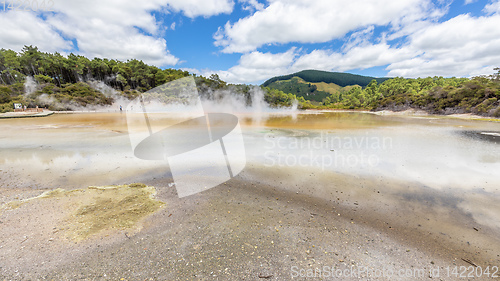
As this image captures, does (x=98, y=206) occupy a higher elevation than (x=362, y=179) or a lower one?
higher

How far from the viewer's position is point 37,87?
50.6 meters

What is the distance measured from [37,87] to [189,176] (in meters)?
72.0

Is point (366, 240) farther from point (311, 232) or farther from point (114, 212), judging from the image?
point (114, 212)

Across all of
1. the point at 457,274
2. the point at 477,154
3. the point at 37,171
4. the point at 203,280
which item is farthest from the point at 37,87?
the point at 477,154

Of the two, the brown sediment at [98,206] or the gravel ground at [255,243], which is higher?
the brown sediment at [98,206]

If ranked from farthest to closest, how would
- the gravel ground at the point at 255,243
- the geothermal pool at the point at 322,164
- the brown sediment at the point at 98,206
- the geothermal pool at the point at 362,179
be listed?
the geothermal pool at the point at 322,164
the geothermal pool at the point at 362,179
the brown sediment at the point at 98,206
the gravel ground at the point at 255,243

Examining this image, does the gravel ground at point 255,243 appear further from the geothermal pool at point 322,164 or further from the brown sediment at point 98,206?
the geothermal pool at point 322,164

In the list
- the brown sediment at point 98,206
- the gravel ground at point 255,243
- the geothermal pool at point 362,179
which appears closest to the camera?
the gravel ground at point 255,243

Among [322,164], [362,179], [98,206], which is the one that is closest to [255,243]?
[98,206]

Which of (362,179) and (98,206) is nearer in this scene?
(98,206)

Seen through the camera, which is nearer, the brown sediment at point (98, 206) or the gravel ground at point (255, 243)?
the gravel ground at point (255, 243)

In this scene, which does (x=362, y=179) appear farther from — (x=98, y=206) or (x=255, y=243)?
(x=98, y=206)

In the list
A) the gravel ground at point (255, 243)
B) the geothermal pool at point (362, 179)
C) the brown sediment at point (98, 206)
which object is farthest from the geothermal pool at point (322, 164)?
A: the gravel ground at point (255, 243)

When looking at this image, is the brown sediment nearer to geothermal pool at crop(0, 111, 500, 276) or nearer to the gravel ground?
the gravel ground
